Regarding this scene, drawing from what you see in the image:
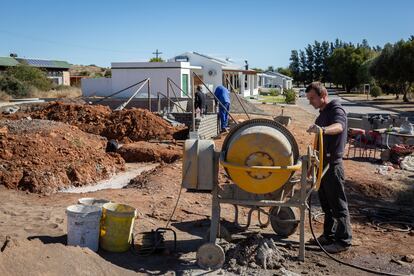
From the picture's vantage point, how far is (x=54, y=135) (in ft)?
37.7

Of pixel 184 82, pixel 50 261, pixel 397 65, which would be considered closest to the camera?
pixel 50 261

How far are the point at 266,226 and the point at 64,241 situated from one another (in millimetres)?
2587

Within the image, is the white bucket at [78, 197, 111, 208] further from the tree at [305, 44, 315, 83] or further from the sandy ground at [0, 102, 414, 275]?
the tree at [305, 44, 315, 83]

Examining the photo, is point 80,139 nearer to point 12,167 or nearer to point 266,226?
point 12,167

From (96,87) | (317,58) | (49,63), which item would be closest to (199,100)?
(96,87)

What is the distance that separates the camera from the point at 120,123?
17.1 meters

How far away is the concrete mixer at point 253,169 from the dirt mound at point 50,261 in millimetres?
1056

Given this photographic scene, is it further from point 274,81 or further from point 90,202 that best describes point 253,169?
point 274,81

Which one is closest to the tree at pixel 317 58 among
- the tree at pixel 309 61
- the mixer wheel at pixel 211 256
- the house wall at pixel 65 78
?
the tree at pixel 309 61

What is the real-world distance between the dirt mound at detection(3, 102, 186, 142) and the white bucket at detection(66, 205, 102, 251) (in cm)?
1064

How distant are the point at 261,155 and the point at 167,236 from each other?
1.83m

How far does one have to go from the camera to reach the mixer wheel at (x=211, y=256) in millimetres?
5312

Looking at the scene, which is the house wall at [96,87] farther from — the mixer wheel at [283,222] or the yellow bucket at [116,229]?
the yellow bucket at [116,229]

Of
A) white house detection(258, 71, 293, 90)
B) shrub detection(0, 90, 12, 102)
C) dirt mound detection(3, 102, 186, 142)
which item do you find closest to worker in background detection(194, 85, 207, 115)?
dirt mound detection(3, 102, 186, 142)
